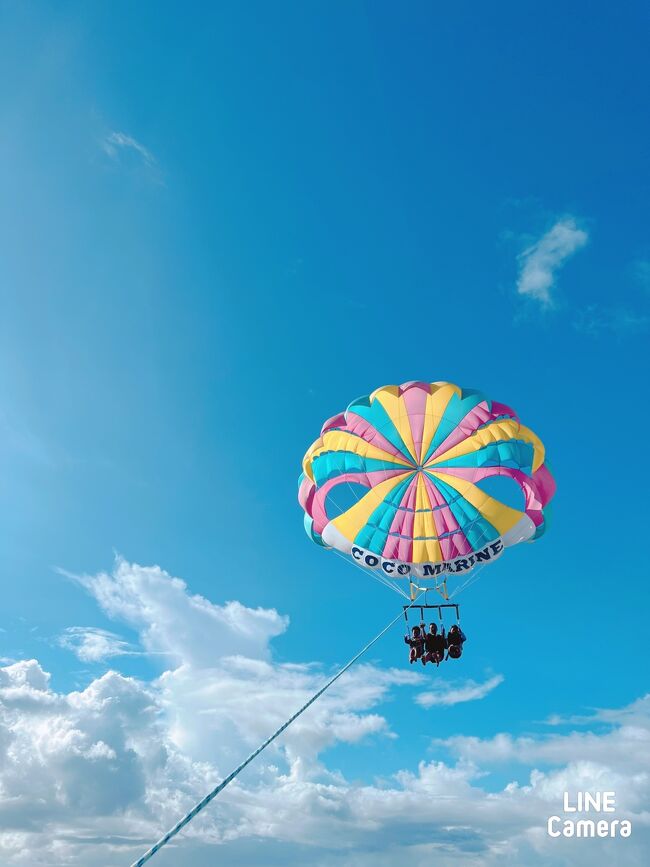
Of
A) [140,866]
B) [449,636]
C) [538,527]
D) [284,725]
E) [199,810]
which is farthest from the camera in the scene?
[538,527]

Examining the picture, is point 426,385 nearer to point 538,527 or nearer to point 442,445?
point 442,445

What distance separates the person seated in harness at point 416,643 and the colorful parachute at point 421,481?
5.59ft

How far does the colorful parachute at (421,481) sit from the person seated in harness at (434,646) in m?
1.73

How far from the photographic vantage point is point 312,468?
19656 mm

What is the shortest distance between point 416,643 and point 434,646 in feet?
1.67

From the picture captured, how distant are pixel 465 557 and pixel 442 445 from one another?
3.36 m

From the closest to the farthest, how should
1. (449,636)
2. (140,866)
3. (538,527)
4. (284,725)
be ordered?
(140,866), (284,725), (449,636), (538,527)

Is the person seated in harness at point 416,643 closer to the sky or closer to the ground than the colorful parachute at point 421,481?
closer to the ground

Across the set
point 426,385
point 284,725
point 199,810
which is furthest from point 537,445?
point 199,810

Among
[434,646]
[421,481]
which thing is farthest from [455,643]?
[421,481]

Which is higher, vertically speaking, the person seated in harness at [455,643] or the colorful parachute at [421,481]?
the colorful parachute at [421,481]

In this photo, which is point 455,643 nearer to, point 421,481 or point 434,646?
point 434,646

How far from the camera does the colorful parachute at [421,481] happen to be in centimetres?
1884

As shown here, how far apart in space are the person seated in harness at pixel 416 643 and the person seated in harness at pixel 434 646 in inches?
4.8
